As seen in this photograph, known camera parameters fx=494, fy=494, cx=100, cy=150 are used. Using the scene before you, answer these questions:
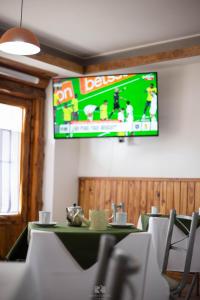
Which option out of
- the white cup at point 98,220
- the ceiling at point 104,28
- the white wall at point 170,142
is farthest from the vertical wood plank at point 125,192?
the white cup at point 98,220

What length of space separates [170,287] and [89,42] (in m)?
3.99

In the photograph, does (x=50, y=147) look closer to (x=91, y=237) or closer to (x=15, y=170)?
(x=15, y=170)

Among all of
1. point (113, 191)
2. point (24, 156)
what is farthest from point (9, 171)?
point (113, 191)

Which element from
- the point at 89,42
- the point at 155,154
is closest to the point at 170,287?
the point at 155,154

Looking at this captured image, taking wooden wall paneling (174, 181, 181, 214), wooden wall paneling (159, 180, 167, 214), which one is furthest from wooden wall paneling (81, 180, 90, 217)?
wooden wall paneling (174, 181, 181, 214)

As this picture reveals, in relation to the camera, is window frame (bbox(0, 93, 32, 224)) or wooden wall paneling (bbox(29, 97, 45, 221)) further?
wooden wall paneling (bbox(29, 97, 45, 221))

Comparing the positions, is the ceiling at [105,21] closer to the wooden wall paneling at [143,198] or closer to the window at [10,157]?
the window at [10,157]

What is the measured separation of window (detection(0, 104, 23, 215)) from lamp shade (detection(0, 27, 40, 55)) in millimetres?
2422

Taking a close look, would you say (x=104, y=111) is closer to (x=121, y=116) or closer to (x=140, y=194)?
(x=121, y=116)

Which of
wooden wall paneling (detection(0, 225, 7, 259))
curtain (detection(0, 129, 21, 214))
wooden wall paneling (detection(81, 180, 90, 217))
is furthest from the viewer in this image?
wooden wall paneling (detection(81, 180, 90, 217))

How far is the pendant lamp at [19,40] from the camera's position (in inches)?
162

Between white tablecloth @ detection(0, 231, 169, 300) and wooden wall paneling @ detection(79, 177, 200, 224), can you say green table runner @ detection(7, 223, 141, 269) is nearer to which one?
white tablecloth @ detection(0, 231, 169, 300)

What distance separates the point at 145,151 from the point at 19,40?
10.2 ft

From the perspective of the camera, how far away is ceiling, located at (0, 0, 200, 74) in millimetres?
5234
